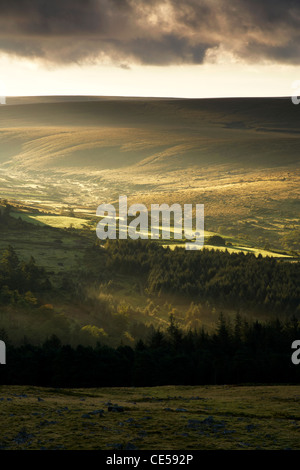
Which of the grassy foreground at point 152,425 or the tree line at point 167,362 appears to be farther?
the tree line at point 167,362

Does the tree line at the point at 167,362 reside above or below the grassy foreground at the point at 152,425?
above

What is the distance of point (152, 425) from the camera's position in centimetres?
2320

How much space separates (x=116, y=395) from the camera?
127ft

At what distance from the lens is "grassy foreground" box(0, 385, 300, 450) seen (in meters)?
20.0

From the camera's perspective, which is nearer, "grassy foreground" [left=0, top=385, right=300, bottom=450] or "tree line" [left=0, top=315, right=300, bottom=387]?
"grassy foreground" [left=0, top=385, right=300, bottom=450]

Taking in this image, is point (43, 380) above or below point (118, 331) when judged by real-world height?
below

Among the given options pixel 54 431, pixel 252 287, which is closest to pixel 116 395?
pixel 54 431

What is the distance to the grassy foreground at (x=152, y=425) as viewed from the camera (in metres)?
20.0

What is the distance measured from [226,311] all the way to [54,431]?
6446cm

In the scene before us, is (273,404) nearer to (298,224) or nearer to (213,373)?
(213,373)

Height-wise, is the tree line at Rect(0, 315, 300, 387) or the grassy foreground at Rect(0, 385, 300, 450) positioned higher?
the tree line at Rect(0, 315, 300, 387)

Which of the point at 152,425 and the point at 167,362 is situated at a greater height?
the point at 167,362

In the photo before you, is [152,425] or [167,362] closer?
[152,425]
